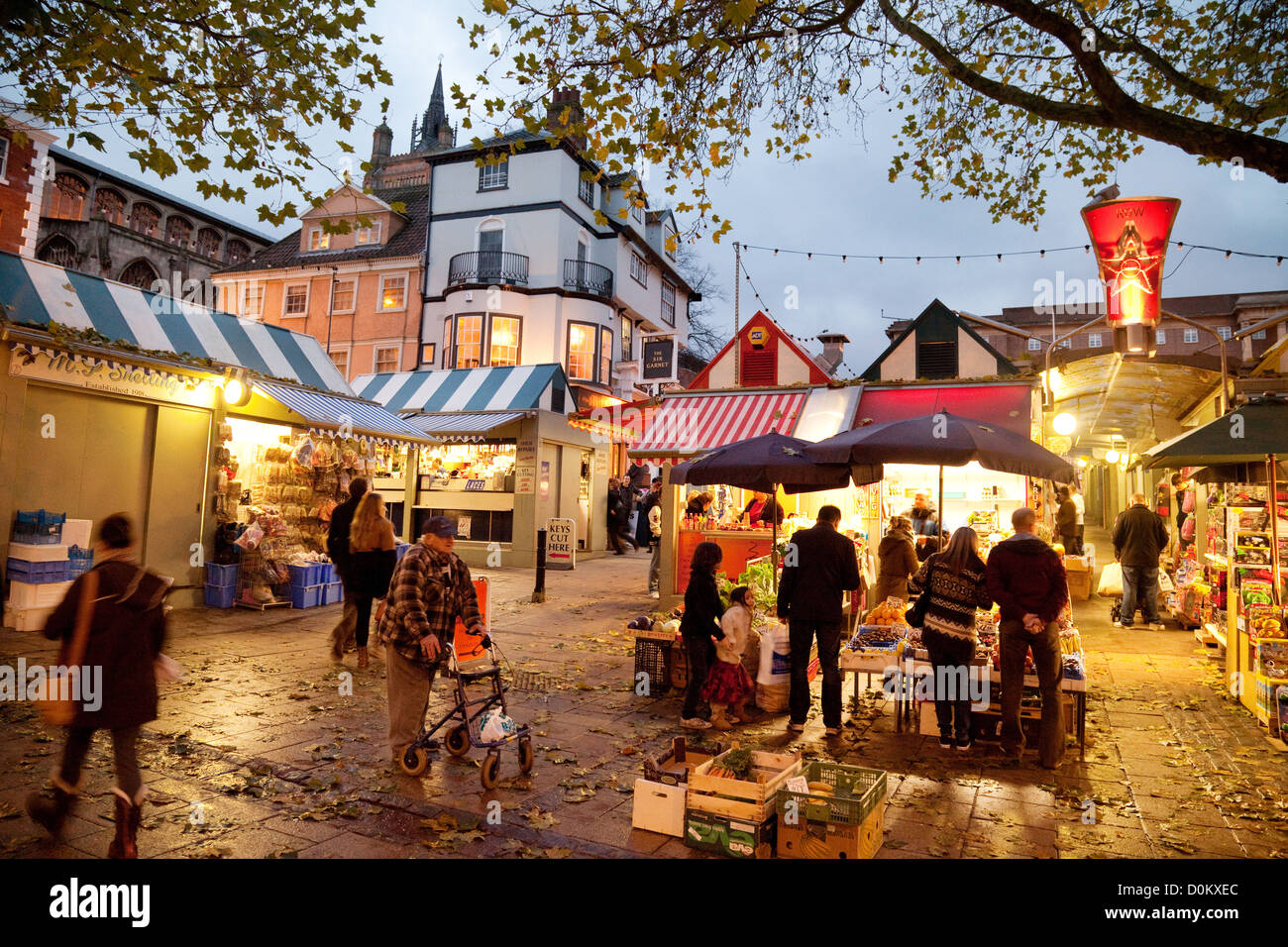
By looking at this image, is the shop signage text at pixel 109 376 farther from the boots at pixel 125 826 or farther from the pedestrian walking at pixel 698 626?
the pedestrian walking at pixel 698 626

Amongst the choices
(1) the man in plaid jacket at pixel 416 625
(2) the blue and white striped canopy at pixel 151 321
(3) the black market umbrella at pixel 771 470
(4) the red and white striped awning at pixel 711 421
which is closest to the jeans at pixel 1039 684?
(3) the black market umbrella at pixel 771 470

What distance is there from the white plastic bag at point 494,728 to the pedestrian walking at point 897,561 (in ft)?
20.7

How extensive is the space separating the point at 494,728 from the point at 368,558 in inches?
161

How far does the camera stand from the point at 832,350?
2931 cm

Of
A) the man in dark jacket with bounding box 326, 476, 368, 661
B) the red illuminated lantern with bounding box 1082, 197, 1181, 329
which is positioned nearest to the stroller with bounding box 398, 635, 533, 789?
the man in dark jacket with bounding box 326, 476, 368, 661

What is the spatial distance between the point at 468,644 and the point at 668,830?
9.55 feet

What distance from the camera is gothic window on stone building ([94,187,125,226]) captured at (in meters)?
32.0

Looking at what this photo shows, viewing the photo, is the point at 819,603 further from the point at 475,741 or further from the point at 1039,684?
the point at 475,741

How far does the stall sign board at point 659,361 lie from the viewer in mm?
21141

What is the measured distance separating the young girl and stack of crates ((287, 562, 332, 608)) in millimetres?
7549

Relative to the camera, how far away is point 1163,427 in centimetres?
1847

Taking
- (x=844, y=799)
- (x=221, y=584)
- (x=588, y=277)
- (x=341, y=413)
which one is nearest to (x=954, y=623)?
(x=844, y=799)

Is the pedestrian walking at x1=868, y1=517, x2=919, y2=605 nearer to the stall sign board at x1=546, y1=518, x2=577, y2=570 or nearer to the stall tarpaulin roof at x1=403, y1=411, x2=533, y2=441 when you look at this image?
the stall sign board at x1=546, y1=518, x2=577, y2=570

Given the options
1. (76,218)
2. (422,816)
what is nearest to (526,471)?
(422,816)
